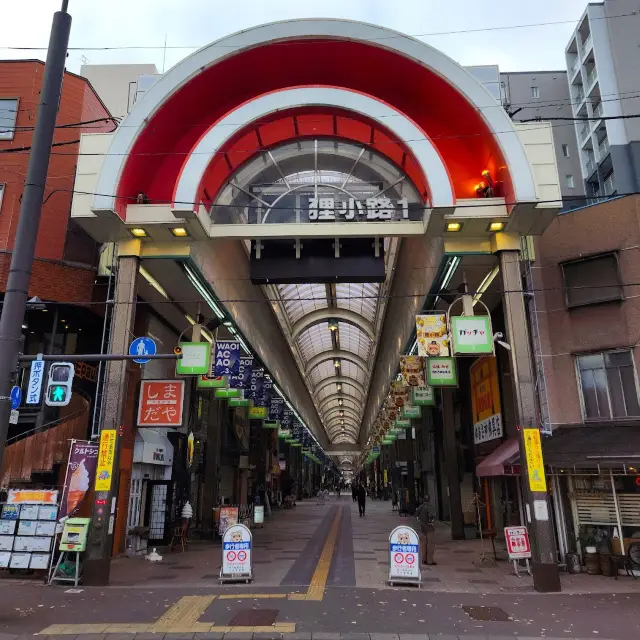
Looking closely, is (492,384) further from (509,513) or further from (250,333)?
(250,333)

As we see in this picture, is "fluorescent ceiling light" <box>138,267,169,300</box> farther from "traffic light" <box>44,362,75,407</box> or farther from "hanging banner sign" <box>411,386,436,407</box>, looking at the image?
"hanging banner sign" <box>411,386,436,407</box>

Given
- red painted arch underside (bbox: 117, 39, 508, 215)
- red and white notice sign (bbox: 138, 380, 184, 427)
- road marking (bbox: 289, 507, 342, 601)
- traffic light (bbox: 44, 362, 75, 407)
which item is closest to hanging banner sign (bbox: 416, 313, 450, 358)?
red painted arch underside (bbox: 117, 39, 508, 215)

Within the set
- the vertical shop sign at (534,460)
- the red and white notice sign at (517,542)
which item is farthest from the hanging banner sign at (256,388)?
the vertical shop sign at (534,460)

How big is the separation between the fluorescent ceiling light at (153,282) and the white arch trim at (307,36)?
3.02 metres

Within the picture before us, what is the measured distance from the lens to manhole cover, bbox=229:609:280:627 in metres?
8.05

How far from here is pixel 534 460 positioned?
1178cm

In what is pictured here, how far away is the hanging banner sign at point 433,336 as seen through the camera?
1320 cm

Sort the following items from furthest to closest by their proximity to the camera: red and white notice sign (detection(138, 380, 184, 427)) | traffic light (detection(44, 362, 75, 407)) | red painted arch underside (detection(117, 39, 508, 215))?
red and white notice sign (detection(138, 380, 184, 427))
red painted arch underside (detection(117, 39, 508, 215))
traffic light (detection(44, 362, 75, 407))

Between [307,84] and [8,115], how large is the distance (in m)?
10.4

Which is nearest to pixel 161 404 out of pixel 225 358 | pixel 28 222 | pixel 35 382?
pixel 225 358

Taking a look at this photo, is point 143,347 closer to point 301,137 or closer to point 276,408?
point 301,137

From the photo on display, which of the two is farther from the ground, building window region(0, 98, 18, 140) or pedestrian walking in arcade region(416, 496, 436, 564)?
building window region(0, 98, 18, 140)

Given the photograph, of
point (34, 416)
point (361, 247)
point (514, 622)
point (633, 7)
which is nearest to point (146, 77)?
point (361, 247)

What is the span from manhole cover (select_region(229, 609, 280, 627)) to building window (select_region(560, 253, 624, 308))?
35.8 ft
